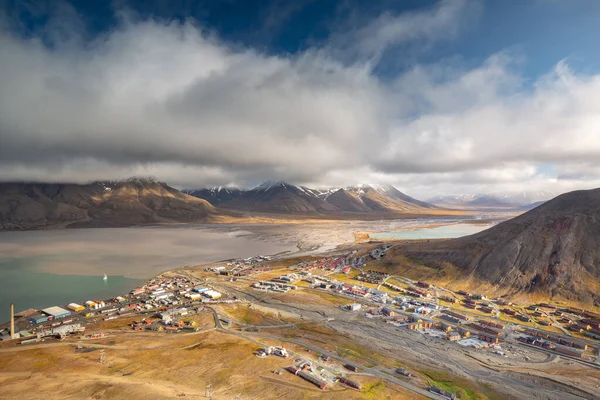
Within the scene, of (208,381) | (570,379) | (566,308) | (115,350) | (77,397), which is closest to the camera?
(77,397)

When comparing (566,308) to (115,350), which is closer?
(115,350)

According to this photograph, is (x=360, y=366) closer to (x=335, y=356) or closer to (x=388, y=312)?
(x=335, y=356)

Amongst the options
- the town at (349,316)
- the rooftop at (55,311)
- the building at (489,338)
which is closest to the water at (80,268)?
the rooftop at (55,311)

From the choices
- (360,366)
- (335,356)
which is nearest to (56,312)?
(335,356)

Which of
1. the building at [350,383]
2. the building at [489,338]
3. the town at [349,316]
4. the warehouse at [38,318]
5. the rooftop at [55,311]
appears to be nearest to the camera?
the building at [350,383]

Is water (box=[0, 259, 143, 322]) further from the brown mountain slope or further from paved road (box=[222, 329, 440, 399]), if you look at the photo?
the brown mountain slope

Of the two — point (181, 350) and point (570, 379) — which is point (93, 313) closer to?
point (181, 350)

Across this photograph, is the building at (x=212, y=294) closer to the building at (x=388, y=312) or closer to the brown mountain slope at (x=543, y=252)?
the building at (x=388, y=312)

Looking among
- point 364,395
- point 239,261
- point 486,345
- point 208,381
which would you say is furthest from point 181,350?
point 239,261
